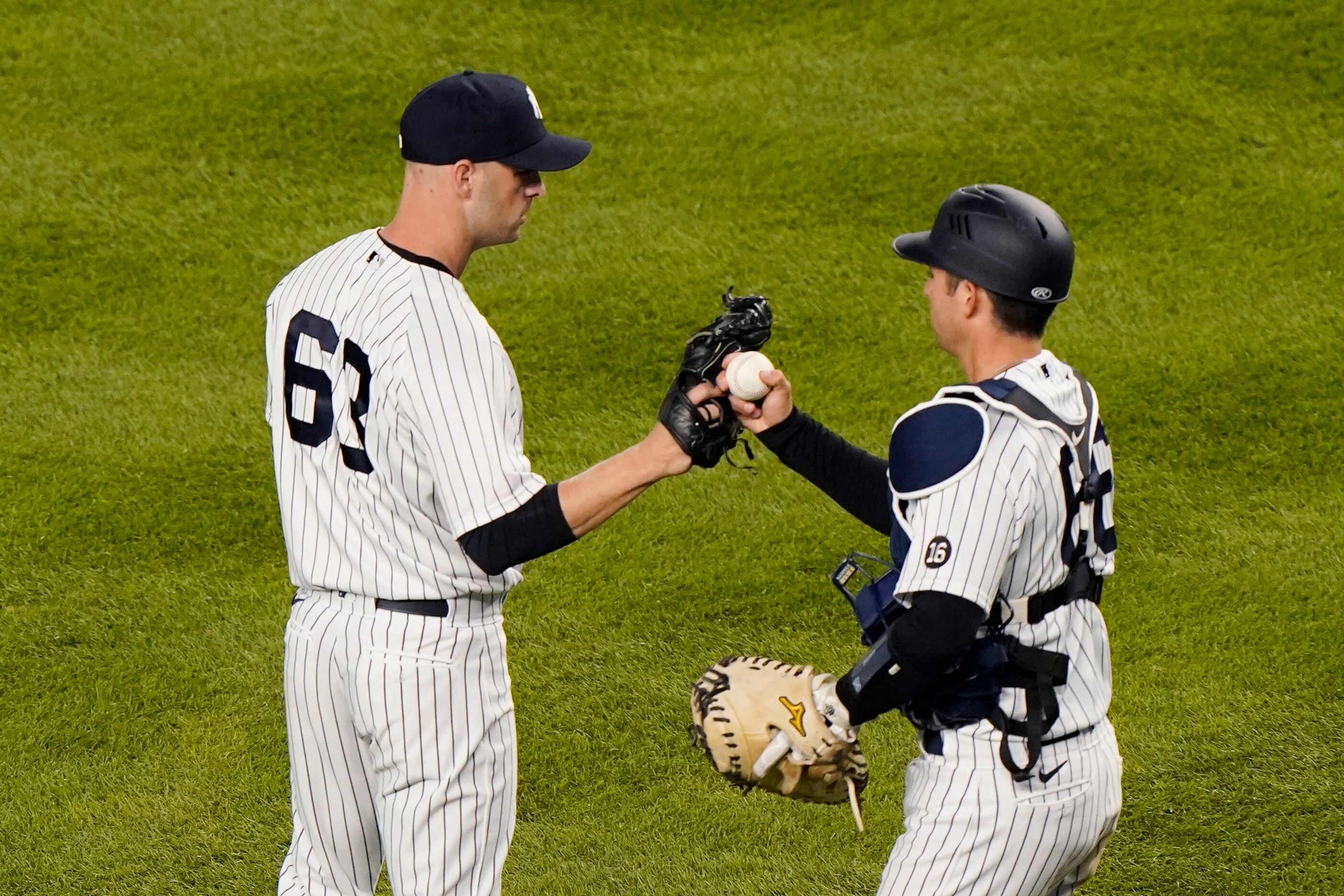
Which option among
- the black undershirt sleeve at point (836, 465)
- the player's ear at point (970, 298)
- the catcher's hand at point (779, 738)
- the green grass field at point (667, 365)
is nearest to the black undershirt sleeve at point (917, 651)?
the catcher's hand at point (779, 738)

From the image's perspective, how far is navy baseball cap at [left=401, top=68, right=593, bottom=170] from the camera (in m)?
3.02

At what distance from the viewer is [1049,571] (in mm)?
2684

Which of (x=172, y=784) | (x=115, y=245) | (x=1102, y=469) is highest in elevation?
(x=115, y=245)

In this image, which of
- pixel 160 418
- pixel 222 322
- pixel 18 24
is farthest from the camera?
pixel 18 24

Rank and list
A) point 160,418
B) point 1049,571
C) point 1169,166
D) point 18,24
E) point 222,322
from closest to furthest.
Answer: point 1049,571 < point 160,418 < point 222,322 < point 1169,166 < point 18,24

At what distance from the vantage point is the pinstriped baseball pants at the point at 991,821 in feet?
8.78

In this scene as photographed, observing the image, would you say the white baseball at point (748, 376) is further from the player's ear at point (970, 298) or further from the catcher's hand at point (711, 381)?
the player's ear at point (970, 298)

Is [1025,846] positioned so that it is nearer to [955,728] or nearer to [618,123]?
[955,728]

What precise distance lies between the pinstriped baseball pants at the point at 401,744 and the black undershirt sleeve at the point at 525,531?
21 centimetres

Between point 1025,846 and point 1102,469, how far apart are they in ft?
2.39

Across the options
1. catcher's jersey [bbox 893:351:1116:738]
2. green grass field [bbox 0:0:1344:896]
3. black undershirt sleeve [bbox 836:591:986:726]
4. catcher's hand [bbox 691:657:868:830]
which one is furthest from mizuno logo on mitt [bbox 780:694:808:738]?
green grass field [bbox 0:0:1344:896]

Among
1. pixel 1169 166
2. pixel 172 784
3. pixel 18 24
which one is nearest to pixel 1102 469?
pixel 172 784

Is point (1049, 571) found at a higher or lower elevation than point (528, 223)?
lower

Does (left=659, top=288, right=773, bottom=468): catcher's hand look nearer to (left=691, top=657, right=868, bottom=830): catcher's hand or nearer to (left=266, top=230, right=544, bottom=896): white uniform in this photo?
(left=266, top=230, right=544, bottom=896): white uniform
